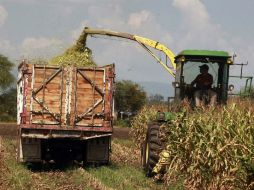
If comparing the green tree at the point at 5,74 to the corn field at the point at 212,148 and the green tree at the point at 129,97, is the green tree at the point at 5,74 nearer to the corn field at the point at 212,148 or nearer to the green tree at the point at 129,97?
the green tree at the point at 129,97

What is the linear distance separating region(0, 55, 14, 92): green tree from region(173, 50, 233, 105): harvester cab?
119ft

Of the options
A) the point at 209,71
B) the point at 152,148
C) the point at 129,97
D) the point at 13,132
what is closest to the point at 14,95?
the point at 129,97

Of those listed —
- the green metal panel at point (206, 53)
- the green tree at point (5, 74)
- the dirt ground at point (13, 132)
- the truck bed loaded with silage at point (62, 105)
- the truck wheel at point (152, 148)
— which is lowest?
the dirt ground at point (13, 132)

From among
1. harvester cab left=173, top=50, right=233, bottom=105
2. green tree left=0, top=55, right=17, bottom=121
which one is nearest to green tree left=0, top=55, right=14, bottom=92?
green tree left=0, top=55, right=17, bottom=121

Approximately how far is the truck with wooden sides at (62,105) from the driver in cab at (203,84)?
2418 mm

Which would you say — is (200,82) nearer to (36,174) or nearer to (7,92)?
(36,174)

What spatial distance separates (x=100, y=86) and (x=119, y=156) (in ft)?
13.2

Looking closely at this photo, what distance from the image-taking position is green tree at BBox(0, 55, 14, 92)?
47.0 meters

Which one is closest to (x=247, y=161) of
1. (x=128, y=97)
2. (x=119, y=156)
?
(x=119, y=156)

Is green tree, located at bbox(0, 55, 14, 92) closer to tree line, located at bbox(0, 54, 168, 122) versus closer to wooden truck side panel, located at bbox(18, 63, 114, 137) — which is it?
tree line, located at bbox(0, 54, 168, 122)

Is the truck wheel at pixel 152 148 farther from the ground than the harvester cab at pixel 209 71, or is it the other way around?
the harvester cab at pixel 209 71

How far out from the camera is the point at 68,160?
15289 millimetres

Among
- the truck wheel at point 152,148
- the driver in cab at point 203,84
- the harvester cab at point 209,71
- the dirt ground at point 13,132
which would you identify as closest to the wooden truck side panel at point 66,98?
the truck wheel at point 152,148

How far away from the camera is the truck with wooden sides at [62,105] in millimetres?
13344
